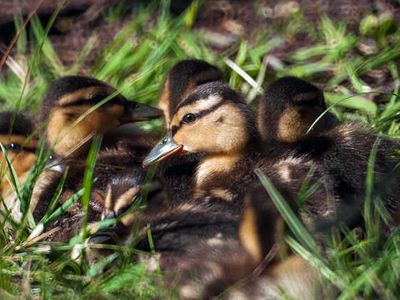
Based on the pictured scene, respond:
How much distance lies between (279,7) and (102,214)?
228 cm

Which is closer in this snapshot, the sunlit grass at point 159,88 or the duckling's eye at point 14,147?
the sunlit grass at point 159,88

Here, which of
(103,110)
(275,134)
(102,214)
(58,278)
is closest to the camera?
(58,278)

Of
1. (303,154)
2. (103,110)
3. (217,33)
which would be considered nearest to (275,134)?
(303,154)

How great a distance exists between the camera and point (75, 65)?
4.83 metres

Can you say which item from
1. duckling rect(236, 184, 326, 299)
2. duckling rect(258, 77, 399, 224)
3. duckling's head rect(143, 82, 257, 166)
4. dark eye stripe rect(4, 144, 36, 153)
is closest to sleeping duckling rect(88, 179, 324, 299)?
duckling rect(236, 184, 326, 299)

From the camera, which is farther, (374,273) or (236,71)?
(236,71)

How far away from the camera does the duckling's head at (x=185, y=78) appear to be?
3656mm

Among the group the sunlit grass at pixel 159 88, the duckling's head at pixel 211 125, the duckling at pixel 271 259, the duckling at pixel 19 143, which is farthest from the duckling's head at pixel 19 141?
the duckling at pixel 271 259

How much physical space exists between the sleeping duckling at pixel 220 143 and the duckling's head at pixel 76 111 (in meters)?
0.40

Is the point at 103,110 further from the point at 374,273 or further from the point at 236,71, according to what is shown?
the point at 374,273

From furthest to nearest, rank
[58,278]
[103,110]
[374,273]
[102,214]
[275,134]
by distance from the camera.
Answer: [103,110] < [275,134] < [102,214] < [58,278] < [374,273]

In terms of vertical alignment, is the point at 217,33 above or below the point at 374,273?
below

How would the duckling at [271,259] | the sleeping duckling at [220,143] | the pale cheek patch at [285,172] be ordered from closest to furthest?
the duckling at [271,259]
the pale cheek patch at [285,172]
the sleeping duckling at [220,143]

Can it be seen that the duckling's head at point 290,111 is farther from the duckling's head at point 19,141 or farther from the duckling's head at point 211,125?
the duckling's head at point 19,141
